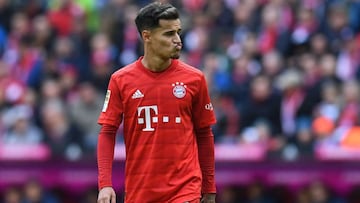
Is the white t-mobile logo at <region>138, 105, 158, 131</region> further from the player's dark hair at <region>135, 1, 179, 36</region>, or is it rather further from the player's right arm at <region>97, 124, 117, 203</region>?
the player's dark hair at <region>135, 1, 179, 36</region>

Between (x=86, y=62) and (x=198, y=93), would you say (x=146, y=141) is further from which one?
(x=86, y=62)

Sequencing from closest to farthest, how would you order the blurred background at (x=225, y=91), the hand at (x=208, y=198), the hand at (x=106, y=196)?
1. the hand at (x=106, y=196)
2. the hand at (x=208, y=198)
3. the blurred background at (x=225, y=91)

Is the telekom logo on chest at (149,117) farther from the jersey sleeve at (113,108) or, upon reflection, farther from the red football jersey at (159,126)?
the jersey sleeve at (113,108)

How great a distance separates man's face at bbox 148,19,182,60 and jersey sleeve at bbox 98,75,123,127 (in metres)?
0.42

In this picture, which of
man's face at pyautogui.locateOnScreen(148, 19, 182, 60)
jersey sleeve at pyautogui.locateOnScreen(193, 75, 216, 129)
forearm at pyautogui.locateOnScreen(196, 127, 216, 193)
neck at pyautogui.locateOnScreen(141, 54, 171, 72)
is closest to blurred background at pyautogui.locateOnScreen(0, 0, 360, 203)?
forearm at pyautogui.locateOnScreen(196, 127, 216, 193)

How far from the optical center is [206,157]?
946cm

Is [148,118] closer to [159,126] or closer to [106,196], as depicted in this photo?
[159,126]

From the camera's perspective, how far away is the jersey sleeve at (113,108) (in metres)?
9.28

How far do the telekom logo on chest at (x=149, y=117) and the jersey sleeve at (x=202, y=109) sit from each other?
19 cm

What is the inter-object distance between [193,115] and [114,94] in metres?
0.62

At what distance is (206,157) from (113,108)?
32.2 inches

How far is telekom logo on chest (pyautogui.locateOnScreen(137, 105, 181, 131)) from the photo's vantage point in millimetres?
9234

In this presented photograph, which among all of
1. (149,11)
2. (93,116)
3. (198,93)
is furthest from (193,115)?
(93,116)

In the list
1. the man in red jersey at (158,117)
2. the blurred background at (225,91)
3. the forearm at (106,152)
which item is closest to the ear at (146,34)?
the man in red jersey at (158,117)
